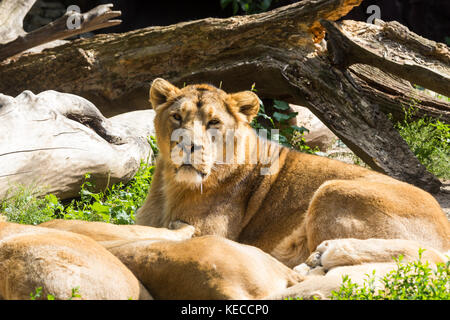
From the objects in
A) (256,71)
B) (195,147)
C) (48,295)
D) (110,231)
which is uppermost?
(48,295)

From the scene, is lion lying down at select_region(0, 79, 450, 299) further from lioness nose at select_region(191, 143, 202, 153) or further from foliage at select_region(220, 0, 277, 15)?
foliage at select_region(220, 0, 277, 15)

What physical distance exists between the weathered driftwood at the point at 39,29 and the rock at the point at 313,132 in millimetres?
3318

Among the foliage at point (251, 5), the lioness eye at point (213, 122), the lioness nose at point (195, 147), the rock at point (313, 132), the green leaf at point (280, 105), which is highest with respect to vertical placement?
the lioness eye at point (213, 122)

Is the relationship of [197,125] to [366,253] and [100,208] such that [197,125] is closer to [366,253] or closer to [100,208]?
[100,208]

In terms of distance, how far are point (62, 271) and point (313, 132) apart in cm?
743

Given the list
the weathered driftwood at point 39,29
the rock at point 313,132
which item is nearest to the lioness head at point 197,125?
the weathered driftwood at point 39,29

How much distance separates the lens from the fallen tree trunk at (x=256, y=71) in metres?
8.23

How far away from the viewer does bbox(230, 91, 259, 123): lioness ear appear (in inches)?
252

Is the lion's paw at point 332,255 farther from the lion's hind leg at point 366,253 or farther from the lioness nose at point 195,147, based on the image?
the lioness nose at point 195,147

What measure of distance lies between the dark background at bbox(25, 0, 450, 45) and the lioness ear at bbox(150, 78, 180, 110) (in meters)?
10.3

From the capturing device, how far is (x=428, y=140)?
9297mm

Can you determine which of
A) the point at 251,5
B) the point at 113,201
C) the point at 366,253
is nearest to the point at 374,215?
the point at 366,253

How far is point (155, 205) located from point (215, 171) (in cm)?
79

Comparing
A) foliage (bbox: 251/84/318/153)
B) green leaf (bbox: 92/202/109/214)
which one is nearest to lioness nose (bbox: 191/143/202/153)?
green leaf (bbox: 92/202/109/214)
